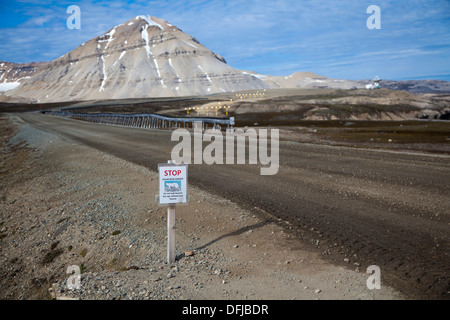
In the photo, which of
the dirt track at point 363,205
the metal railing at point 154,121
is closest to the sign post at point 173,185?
the dirt track at point 363,205

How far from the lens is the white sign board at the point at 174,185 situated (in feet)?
22.1

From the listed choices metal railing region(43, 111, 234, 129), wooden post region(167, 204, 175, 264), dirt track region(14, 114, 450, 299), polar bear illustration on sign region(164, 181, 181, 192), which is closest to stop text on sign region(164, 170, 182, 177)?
polar bear illustration on sign region(164, 181, 181, 192)

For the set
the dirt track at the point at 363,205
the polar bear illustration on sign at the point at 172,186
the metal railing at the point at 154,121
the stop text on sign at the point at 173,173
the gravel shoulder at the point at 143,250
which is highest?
the metal railing at the point at 154,121

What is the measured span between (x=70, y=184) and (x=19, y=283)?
6355 millimetres

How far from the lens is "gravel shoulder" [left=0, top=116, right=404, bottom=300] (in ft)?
19.5

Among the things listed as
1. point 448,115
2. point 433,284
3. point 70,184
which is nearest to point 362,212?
point 433,284

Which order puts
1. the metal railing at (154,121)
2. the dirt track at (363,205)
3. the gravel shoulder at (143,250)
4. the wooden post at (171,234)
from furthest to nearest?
1. the metal railing at (154,121)
2. the wooden post at (171,234)
3. the dirt track at (363,205)
4. the gravel shoulder at (143,250)

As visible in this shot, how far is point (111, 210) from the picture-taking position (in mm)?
10766

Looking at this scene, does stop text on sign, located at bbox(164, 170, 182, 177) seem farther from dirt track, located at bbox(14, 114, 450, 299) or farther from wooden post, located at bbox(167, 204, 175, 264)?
dirt track, located at bbox(14, 114, 450, 299)

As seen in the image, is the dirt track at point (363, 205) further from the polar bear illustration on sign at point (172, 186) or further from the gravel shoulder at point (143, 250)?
the polar bear illustration on sign at point (172, 186)

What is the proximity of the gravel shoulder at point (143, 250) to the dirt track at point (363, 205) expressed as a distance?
60 centimetres

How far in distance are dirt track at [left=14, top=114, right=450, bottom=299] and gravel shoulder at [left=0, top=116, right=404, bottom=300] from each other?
0.60 metres

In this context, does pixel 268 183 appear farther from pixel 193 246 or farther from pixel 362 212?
pixel 193 246
